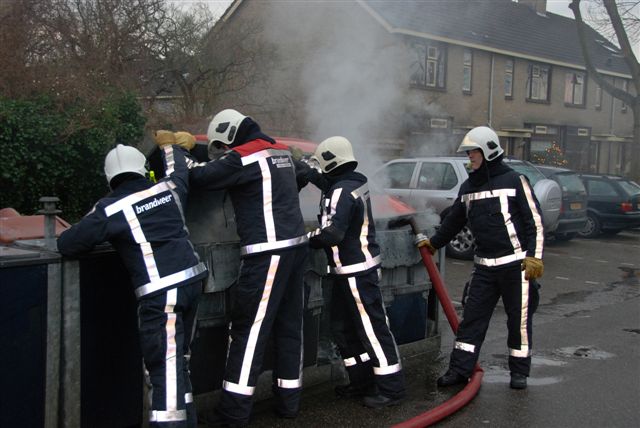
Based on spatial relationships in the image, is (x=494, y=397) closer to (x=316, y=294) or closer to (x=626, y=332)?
(x=316, y=294)

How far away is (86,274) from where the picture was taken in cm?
341

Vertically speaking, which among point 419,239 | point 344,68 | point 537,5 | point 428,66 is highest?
point 537,5

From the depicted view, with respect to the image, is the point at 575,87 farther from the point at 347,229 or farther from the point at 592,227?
the point at 347,229

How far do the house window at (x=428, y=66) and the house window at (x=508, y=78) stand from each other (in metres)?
8.73

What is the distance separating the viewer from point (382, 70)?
9.73 metres

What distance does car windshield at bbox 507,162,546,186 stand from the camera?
11288 mm

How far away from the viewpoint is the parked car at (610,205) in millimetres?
13742

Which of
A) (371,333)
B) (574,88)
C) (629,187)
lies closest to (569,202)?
(629,187)

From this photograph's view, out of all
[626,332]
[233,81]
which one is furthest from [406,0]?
[626,332]

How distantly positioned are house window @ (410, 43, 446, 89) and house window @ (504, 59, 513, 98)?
28.7 feet

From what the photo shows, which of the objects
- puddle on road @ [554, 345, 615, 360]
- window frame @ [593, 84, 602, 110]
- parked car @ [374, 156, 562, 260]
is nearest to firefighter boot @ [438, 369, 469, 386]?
puddle on road @ [554, 345, 615, 360]

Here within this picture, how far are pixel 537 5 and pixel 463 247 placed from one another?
885 inches

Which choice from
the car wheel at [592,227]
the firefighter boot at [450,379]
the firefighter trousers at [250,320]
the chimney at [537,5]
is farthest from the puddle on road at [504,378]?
the chimney at [537,5]

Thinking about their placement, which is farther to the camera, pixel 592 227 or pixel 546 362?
pixel 592 227
